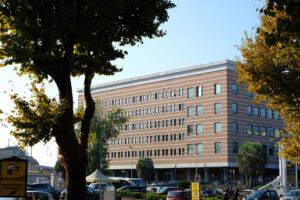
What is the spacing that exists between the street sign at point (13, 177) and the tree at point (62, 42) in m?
3.20

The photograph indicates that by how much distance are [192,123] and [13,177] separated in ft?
256

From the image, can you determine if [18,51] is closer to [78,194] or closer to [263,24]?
[78,194]

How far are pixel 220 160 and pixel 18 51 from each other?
71258mm

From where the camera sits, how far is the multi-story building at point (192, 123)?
3374 inches

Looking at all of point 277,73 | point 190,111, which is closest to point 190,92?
point 190,111

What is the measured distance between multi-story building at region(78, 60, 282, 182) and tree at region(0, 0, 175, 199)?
61499mm

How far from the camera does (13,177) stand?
14.1 metres

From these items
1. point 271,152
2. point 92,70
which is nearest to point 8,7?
point 92,70

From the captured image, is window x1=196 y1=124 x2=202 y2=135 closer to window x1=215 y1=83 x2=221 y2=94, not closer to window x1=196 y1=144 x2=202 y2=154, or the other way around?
window x1=196 y1=144 x2=202 y2=154

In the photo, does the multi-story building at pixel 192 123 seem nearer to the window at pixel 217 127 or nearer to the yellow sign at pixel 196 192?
the window at pixel 217 127

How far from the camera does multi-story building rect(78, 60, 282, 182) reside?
85.7m

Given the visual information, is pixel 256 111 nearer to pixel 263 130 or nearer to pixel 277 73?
pixel 263 130

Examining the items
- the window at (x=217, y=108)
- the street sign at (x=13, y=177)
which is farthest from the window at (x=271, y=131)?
the street sign at (x=13, y=177)

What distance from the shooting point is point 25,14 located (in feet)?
55.7
